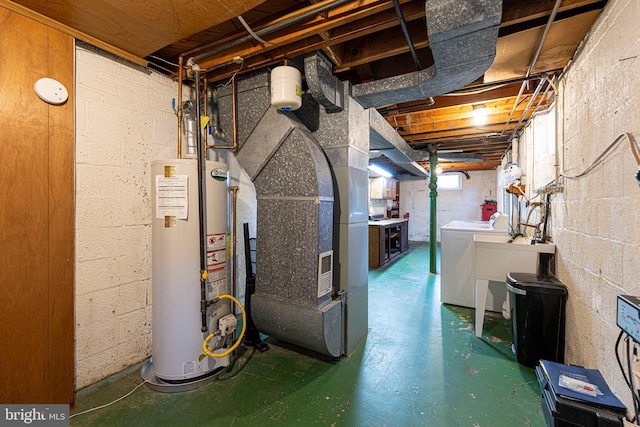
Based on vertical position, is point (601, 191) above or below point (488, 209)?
above

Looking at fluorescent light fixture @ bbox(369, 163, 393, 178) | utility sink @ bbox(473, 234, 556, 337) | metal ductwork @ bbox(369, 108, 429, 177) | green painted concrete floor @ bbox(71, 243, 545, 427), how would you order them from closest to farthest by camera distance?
green painted concrete floor @ bbox(71, 243, 545, 427)
utility sink @ bbox(473, 234, 556, 337)
metal ductwork @ bbox(369, 108, 429, 177)
fluorescent light fixture @ bbox(369, 163, 393, 178)

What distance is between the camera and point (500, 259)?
2.35 m

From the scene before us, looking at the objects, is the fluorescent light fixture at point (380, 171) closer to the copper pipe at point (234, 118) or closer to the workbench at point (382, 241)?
the workbench at point (382, 241)

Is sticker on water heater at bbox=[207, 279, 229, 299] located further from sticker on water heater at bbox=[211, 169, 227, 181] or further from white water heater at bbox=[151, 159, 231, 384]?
sticker on water heater at bbox=[211, 169, 227, 181]

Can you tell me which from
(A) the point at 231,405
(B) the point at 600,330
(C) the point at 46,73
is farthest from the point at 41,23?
(B) the point at 600,330

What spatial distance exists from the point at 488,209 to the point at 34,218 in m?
8.02

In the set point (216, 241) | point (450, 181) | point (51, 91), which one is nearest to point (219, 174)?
point (216, 241)

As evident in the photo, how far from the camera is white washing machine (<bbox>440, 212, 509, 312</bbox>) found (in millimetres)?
3090

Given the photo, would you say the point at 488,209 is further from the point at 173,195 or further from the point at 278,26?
the point at 173,195

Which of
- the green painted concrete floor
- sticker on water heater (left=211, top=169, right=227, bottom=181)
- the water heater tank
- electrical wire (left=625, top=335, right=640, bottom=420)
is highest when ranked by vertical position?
Answer: the water heater tank

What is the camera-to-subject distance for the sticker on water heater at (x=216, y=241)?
1756 millimetres

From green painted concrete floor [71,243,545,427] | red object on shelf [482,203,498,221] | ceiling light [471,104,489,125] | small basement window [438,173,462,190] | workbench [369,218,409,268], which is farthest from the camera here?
small basement window [438,173,462,190]

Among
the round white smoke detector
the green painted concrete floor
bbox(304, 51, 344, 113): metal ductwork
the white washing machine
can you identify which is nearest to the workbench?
the white washing machine

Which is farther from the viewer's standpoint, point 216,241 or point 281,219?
point 281,219
